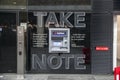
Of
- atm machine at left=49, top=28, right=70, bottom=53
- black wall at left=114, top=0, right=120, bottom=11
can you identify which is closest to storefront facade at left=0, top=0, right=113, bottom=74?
atm machine at left=49, top=28, right=70, bottom=53

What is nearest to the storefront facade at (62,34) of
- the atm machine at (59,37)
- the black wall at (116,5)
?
the atm machine at (59,37)

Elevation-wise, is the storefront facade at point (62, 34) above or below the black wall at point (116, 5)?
below

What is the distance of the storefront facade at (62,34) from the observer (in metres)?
16.6

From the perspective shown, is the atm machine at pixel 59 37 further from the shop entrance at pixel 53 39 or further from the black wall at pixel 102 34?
the black wall at pixel 102 34

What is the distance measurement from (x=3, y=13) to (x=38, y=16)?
4.63ft

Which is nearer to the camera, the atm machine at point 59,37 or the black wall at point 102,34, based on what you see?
the black wall at point 102,34

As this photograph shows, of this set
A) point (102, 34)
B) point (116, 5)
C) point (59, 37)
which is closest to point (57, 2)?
point (59, 37)

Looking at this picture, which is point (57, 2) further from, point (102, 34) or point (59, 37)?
point (102, 34)

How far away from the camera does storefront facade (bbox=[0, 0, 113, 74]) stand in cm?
1659

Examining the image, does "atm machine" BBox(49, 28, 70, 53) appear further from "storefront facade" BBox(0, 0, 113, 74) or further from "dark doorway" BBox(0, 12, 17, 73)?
"dark doorway" BBox(0, 12, 17, 73)

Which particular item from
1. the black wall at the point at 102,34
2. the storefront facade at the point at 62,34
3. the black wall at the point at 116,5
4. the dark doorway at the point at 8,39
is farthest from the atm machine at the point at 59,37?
the black wall at the point at 116,5

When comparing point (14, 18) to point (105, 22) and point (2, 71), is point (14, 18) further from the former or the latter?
point (105, 22)

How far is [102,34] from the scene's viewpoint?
16578 millimetres

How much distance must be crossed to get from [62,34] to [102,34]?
161cm
